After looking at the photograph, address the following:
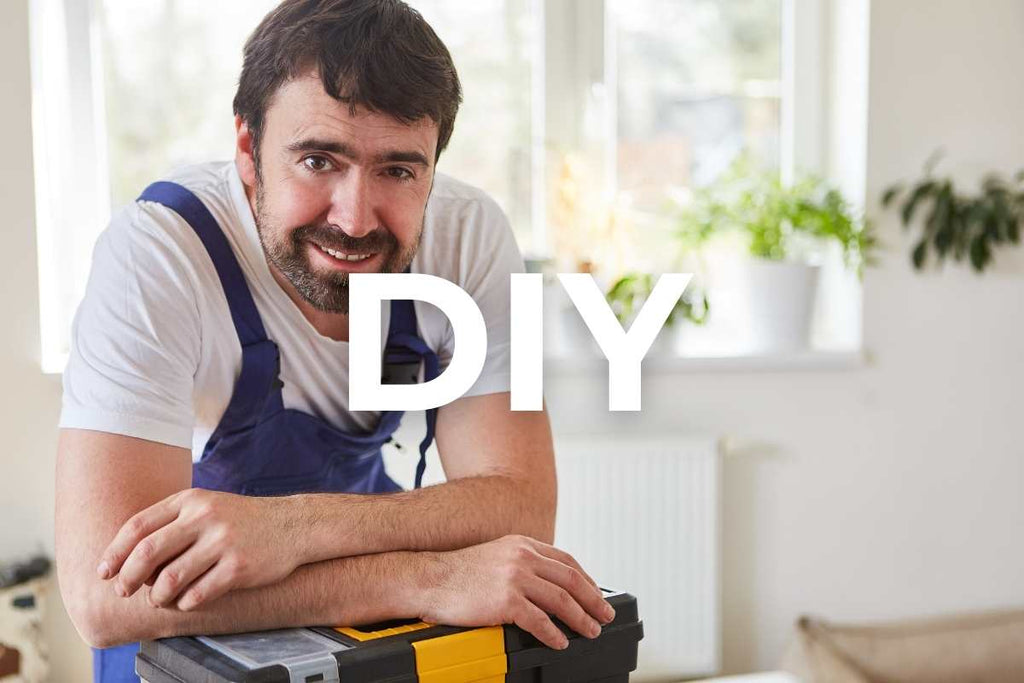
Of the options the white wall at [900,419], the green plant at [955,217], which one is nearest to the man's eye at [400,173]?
the white wall at [900,419]

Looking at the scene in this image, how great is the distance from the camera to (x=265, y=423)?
4.31ft

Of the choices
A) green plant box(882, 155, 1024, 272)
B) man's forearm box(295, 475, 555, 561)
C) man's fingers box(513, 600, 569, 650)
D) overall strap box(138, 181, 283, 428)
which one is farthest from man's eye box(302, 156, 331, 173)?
green plant box(882, 155, 1024, 272)

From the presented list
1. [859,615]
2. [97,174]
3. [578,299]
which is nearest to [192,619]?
[578,299]

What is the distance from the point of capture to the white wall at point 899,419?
263 centimetres

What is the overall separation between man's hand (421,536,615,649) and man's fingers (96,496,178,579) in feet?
0.78

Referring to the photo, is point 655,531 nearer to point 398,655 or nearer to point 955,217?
point 955,217

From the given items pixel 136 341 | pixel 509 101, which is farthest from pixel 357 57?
pixel 509 101

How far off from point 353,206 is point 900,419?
1.86 meters

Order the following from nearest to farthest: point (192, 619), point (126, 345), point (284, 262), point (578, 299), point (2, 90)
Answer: point (192, 619), point (126, 345), point (284, 262), point (578, 299), point (2, 90)

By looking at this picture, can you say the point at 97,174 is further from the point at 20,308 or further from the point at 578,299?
the point at 578,299

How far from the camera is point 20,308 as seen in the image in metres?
2.25

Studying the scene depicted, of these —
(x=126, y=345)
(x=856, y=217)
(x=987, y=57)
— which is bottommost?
(x=126, y=345)

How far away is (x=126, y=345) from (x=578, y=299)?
0.77 metres

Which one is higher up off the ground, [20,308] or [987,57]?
[987,57]
